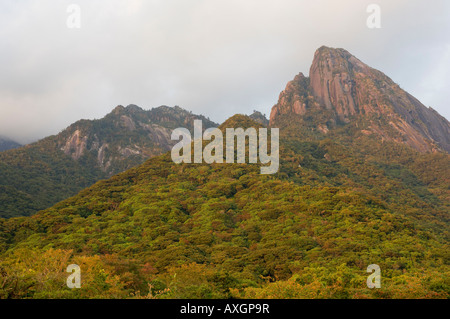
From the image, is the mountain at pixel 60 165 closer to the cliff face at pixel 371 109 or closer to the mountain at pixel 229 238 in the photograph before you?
the mountain at pixel 229 238

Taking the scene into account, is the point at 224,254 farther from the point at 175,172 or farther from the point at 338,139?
the point at 338,139

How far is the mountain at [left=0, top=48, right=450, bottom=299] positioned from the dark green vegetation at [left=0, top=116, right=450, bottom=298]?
158mm

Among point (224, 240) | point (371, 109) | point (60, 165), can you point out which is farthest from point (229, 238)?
point (371, 109)

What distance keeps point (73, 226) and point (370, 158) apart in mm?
119321

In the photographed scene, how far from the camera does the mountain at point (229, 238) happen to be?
23594 millimetres

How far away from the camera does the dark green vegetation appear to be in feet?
77.0

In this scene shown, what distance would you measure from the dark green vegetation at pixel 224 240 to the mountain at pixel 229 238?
0.16 meters

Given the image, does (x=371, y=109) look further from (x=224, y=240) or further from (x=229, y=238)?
(x=224, y=240)

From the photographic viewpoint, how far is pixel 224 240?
5050 centimetres

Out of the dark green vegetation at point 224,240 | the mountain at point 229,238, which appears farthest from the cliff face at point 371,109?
the dark green vegetation at point 224,240

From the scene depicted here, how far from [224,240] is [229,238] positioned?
3.04ft

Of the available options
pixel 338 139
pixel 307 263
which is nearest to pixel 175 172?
pixel 307 263
